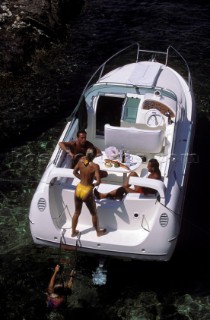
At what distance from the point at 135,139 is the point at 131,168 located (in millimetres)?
1137

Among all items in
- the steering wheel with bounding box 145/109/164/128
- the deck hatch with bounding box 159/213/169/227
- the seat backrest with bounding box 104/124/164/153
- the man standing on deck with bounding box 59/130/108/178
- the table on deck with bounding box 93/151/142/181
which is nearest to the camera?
the deck hatch with bounding box 159/213/169/227

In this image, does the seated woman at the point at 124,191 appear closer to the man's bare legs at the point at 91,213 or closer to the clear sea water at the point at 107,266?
the man's bare legs at the point at 91,213

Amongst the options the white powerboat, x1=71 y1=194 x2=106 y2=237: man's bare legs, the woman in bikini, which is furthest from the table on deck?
x1=71 y1=194 x2=106 y2=237: man's bare legs

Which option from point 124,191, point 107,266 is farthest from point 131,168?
point 107,266

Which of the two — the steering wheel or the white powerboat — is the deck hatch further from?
the steering wheel

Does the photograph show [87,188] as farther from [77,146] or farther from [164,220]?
[77,146]

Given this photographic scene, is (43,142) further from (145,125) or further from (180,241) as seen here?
(180,241)

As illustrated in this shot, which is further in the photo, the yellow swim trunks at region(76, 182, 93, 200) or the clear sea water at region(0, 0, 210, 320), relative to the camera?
the clear sea water at region(0, 0, 210, 320)

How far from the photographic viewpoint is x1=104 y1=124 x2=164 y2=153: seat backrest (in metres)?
11.6

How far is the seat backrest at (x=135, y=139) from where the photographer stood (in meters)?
11.6

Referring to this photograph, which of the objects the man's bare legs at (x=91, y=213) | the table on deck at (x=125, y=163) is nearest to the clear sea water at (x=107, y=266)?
the man's bare legs at (x=91, y=213)

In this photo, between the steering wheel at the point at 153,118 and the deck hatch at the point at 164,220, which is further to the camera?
the steering wheel at the point at 153,118

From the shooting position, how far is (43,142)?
50.1 ft

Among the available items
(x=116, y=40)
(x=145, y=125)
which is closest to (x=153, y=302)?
(x=145, y=125)
